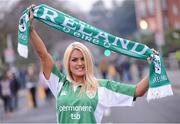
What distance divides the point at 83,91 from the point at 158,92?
0.64 metres

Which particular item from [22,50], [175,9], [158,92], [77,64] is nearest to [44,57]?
[22,50]

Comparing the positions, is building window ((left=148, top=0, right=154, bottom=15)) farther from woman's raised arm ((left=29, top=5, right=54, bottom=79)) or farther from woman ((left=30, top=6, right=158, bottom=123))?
woman ((left=30, top=6, right=158, bottom=123))

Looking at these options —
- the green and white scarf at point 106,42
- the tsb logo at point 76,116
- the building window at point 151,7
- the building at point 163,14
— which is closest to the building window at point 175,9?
the building at point 163,14

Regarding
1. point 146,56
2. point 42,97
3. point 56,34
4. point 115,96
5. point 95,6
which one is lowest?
point 115,96

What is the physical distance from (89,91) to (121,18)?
94406mm

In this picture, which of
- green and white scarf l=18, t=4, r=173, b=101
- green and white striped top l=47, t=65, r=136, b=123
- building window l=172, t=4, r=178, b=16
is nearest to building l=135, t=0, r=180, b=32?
building window l=172, t=4, r=178, b=16

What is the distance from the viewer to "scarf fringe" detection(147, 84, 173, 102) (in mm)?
5512

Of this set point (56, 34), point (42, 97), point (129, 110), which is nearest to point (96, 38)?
point (129, 110)

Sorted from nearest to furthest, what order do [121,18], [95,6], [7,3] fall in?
[7,3], [121,18], [95,6]

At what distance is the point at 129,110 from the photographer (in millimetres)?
20266

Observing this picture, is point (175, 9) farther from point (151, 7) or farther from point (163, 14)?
point (151, 7)

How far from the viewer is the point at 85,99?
533 cm

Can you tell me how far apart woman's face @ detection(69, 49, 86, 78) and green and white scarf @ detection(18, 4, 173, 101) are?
0.88 feet

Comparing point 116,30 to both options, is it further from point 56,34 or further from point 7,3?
point 7,3
